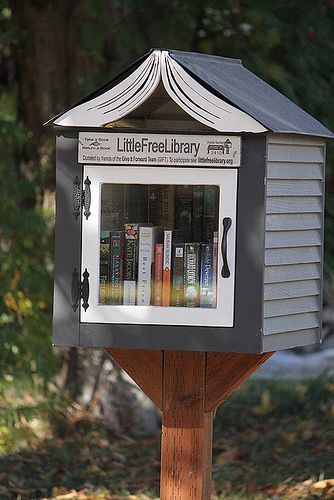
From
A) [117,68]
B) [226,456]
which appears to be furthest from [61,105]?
[226,456]

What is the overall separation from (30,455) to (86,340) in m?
3.17

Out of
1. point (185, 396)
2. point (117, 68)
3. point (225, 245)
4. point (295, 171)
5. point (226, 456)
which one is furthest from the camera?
point (117, 68)

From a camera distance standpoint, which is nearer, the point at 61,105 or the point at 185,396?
the point at 185,396

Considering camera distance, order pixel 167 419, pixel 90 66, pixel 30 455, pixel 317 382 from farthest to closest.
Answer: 1. pixel 317 382
2. pixel 90 66
3. pixel 30 455
4. pixel 167 419

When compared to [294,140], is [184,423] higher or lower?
lower

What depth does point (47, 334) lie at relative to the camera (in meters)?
6.41

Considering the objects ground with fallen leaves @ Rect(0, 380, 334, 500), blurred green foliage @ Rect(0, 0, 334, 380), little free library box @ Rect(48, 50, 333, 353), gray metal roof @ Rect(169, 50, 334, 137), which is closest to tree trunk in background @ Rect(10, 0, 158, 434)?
blurred green foliage @ Rect(0, 0, 334, 380)

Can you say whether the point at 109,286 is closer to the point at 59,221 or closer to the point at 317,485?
the point at 59,221

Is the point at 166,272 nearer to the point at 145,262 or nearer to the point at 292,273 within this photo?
the point at 145,262

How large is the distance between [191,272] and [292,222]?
394 mm

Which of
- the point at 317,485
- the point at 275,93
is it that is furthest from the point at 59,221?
the point at 317,485

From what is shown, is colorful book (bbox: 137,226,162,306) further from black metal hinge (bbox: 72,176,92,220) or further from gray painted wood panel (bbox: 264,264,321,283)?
gray painted wood panel (bbox: 264,264,321,283)

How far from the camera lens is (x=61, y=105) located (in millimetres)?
6957

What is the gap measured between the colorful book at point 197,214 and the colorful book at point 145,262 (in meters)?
0.13
